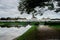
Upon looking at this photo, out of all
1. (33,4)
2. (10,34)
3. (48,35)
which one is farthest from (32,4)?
(48,35)

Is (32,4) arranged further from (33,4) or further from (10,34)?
(10,34)

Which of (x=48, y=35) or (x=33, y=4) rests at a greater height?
(x=33, y=4)

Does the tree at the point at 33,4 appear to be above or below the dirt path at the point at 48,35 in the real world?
above

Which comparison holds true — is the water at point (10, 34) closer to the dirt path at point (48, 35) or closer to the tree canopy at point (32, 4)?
the dirt path at point (48, 35)

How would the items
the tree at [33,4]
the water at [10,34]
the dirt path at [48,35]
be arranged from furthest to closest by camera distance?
the tree at [33,4] → the water at [10,34] → the dirt path at [48,35]

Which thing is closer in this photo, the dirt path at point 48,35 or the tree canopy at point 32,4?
the dirt path at point 48,35

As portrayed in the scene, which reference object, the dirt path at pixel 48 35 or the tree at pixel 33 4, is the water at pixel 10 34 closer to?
the dirt path at pixel 48 35

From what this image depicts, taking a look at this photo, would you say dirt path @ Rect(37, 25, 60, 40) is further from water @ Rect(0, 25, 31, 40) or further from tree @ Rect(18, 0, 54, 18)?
tree @ Rect(18, 0, 54, 18)

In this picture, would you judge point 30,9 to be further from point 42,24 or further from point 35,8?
point 42,24

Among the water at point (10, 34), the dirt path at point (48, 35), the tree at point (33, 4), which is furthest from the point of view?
the tree at point (33, 4)

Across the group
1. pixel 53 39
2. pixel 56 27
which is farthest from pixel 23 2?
pixel 53 39

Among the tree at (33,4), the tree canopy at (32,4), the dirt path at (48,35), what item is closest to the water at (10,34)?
the dirt path at (48,35)

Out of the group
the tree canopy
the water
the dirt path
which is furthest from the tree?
the water

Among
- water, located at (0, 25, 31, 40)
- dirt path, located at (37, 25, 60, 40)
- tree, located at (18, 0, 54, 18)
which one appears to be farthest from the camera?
tree, located at (18, 0, 54, 18)
